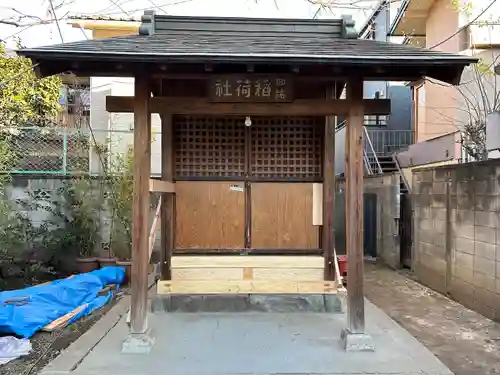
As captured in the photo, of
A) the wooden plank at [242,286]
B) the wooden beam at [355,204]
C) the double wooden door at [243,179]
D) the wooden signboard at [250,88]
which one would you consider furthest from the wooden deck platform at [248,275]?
the wooden signboard at [250,88]

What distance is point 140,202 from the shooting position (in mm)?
5363

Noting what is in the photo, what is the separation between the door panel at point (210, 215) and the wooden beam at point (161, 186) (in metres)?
0.34

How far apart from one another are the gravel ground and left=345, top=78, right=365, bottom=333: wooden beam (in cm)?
348

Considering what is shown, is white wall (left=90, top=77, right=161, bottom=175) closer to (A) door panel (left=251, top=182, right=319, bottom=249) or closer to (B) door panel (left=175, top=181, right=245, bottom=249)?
(B) door panel (left=175, top=181, right=245, bottom=249)

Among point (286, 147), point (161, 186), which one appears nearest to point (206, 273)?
point (161, 186)

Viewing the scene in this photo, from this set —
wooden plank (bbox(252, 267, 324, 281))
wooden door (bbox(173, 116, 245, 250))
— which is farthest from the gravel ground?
wooden plank (bbox(252, 267, 324, 281))

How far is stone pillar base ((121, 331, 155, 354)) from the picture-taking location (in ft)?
17.4

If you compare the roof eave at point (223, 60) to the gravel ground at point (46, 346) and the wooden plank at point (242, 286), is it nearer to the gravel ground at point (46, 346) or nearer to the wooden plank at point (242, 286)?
the gravel ground at point (46, 346)

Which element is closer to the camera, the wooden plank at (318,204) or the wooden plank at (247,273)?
the wooden plank at (247,273)

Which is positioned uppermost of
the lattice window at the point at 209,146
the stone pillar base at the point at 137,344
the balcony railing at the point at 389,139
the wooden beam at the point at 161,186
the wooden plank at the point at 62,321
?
the balcony railing at the point at 389,139

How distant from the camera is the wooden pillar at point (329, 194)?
725cm

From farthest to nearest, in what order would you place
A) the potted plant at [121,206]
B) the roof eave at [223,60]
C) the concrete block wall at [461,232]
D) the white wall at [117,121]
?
the white wall at [117,121] < the potted plant at [121,206] < the concrete block wall at [461,232] < the roof eave at [223,60]

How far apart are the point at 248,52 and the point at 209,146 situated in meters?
2.54

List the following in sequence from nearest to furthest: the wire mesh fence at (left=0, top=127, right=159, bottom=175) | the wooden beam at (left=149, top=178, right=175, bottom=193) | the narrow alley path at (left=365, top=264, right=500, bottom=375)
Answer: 1. the narrow alley path at (left=365, top=264, right=500, bottom=375)
2. the wooden beam at (left=149, top=178, right=175, bottom=193)
3. the wire mesh fence at (left=0, top=127, right=159, bottom=175)
